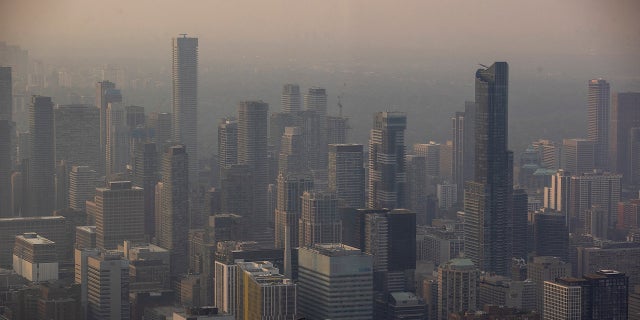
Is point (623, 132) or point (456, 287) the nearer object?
point (456, 287)

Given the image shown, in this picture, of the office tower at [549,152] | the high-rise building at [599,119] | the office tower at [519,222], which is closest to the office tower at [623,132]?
the high-rise building at [599,119]

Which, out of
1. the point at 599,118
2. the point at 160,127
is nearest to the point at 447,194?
the point at 599,118

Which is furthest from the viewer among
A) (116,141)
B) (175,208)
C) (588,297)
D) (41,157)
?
(116,141)

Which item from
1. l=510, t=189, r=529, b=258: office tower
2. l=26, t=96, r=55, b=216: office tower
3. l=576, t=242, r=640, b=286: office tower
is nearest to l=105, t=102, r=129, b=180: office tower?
l=26, t=96, r=55, b=216: office tower

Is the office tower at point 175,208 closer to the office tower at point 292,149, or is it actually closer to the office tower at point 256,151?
the office tower at point 256,151

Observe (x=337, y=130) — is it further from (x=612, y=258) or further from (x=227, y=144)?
(x=612, y=258)

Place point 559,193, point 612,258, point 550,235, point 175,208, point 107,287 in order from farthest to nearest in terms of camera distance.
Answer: point 559,193 < point 175,208 < point 550,235 < point 612,258 < point 107,287
